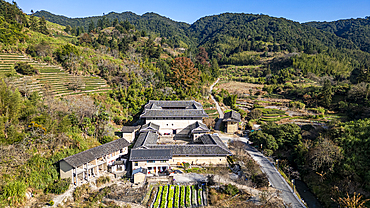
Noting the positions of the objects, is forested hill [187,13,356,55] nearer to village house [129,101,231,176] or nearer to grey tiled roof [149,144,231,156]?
village house [129,101,231,176]

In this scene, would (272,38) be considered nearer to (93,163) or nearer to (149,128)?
(149,128)

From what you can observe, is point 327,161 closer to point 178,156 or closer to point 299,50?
point 178,156

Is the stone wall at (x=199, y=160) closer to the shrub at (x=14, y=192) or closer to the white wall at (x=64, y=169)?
the white wall at (x=64, y=169)

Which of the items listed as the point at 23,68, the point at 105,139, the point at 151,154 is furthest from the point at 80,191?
the point at 23,68

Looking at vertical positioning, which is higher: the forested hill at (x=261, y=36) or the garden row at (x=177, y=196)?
the forested hill at (x=261, y=36)

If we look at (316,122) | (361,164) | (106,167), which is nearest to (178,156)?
(106,167)

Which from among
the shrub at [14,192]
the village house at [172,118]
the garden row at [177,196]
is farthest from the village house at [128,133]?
the shrub at [14,192]
